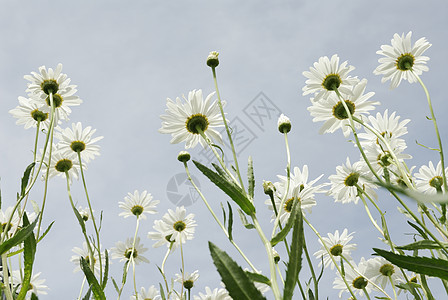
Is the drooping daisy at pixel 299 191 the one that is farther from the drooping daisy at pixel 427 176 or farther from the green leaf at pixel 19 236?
the green leaf at pixel 19 236

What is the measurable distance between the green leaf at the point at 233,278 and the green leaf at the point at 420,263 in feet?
0.87

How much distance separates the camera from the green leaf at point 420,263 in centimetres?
75

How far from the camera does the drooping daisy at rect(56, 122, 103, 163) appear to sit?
6.43 ft

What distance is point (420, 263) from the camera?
0.76 meters

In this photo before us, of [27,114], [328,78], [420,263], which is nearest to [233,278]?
[420,263]

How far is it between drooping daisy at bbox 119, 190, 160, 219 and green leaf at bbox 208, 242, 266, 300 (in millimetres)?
1871

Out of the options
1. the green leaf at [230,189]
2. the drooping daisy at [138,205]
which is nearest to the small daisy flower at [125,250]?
the drooping daisy at [138,205]

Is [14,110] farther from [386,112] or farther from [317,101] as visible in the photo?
[386,112]

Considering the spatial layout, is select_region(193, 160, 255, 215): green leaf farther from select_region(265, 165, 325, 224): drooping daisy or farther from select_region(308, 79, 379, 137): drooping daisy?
select_region(308, 79, 379, 137): drooping daisy

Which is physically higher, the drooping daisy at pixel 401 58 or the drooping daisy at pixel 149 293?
the drooping daisy at pixel 401 58

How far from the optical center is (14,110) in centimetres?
177

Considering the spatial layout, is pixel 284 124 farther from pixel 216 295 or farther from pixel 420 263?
pixel 216 295

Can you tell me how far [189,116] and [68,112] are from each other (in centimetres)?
62

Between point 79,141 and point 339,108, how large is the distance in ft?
3.89
